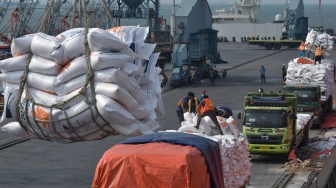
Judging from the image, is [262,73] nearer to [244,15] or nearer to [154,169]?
[154,169]

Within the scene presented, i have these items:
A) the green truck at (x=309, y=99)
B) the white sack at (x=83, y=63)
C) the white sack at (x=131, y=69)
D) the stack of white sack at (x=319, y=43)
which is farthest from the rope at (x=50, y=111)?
the stack of white sack at (x=319, y=43)

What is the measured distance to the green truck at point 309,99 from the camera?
34125mm

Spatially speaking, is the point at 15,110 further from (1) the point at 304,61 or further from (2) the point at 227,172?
(1) the point at 304,61

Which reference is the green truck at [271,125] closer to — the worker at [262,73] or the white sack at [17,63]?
the white sack at [17,63]

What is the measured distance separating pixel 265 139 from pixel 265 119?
82 cm

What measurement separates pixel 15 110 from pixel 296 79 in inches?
1039

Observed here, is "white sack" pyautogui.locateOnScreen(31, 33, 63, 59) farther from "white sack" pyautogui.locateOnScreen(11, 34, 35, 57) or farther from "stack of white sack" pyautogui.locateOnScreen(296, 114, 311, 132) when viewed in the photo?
"stack of white sack" pyautogui.locateOnScreen(296, 114, 311, 132)

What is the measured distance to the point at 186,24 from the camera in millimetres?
53156

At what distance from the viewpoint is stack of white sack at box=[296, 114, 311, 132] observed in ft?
96.8

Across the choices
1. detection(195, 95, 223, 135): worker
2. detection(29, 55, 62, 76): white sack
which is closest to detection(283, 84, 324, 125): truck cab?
detection(195, 95, 223, 135): worker

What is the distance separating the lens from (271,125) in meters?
27.5

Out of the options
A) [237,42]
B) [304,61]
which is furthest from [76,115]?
[237,42]

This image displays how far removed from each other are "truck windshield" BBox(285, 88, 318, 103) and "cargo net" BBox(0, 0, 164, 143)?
22714 millimetres

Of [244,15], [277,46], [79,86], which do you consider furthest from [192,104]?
[244,15]
